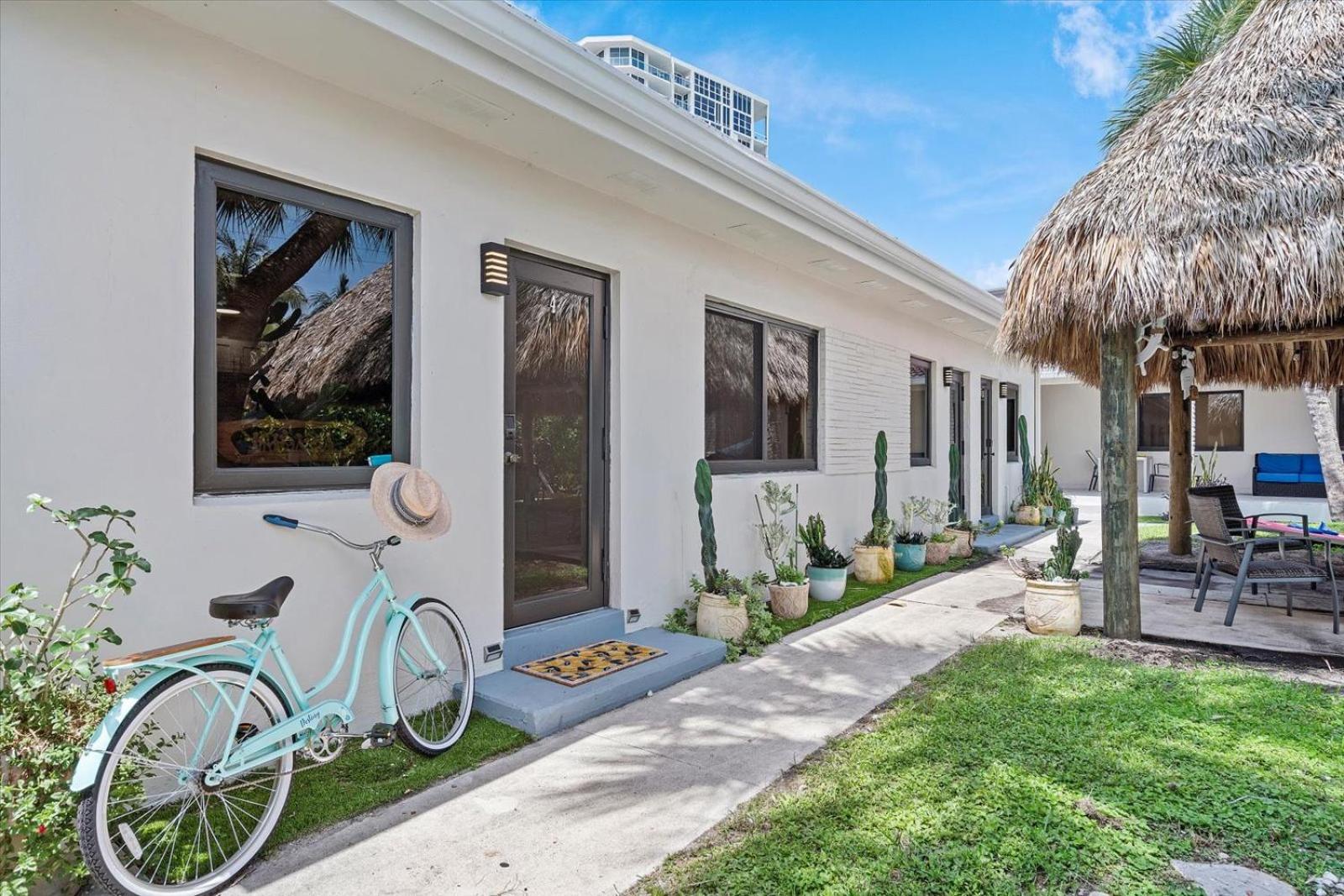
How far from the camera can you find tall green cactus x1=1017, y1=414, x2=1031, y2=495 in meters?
12.8

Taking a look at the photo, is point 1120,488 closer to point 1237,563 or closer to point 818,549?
point 1237,563

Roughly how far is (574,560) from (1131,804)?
125 inches

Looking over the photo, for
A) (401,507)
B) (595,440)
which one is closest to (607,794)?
(401,507)

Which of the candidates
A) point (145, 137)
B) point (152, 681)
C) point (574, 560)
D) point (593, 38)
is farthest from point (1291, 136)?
point (593, 38)

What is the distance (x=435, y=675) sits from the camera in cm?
361

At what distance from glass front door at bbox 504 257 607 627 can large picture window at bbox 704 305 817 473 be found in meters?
1.38

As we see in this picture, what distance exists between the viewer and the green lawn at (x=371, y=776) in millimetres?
2781

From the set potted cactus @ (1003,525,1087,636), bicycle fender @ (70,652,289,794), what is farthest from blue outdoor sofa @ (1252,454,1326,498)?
bicycle fender @ (70,652,289,794)

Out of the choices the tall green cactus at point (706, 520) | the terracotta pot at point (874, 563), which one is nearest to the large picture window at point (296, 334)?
the tall green cactus at point (706, 520)

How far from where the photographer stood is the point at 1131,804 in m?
2.79

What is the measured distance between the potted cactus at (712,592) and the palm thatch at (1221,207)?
2679 millimetres

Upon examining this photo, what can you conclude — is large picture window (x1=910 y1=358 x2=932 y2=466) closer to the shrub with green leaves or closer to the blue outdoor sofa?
the shrub with green leaves

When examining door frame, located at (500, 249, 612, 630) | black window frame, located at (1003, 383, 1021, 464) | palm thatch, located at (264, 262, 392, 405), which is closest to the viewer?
palm thatch, located at (264, 262, 392, 405)

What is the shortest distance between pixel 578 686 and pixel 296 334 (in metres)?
2.24
